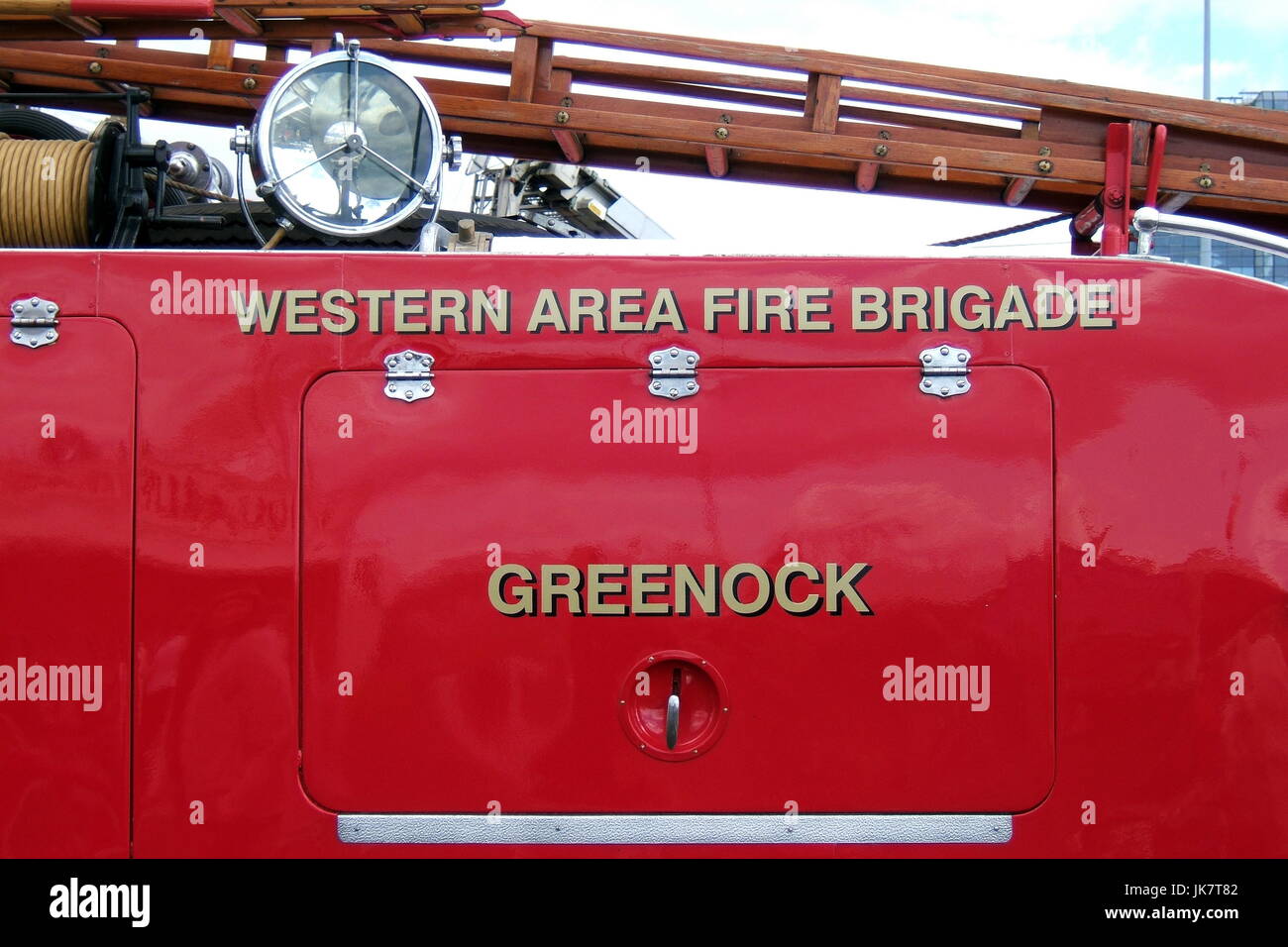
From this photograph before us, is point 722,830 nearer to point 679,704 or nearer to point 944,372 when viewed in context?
point 679,704

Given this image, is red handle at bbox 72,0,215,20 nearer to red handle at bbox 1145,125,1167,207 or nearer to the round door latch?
the round door latch

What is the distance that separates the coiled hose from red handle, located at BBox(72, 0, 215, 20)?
369mm

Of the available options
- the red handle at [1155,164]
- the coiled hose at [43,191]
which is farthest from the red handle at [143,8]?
the red handle at [1155,164]

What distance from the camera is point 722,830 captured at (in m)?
2.50

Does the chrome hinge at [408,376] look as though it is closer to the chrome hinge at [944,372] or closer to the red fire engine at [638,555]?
the red fire engine at [638,555]

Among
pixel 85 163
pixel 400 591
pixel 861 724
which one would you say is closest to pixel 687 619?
pixel 861 724

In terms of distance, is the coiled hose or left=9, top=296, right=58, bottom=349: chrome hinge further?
the coiled hose

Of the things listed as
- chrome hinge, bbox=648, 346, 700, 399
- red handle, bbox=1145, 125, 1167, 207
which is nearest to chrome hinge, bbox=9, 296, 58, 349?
chrome hinge, bbox=648, 346, 700, 399

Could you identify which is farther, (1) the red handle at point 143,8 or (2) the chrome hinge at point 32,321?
(1) the red handle at point 143,8

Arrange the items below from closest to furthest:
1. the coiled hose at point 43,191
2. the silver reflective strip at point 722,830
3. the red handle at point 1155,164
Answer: the silver reflective strip at point 722,830 → the coiled hose at point 43,191 → the red handle at point 1155,164

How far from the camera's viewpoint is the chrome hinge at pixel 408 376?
101 inches

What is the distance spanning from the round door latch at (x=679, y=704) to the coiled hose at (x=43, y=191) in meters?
1.85

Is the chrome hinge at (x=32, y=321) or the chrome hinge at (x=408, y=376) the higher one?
the chrome hinge at (x=32, y=321)

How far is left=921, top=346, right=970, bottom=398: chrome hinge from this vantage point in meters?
2.55
